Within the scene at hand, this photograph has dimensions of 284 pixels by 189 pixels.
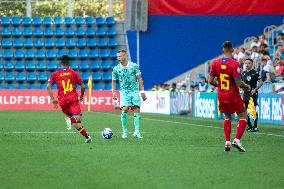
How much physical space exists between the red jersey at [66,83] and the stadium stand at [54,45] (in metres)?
30.1

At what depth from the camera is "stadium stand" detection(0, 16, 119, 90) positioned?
49969 millimetres

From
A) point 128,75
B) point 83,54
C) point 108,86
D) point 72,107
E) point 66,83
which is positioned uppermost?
point 83,54

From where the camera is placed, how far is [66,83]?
1956cm

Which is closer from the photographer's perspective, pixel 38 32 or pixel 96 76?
pixel 96 76

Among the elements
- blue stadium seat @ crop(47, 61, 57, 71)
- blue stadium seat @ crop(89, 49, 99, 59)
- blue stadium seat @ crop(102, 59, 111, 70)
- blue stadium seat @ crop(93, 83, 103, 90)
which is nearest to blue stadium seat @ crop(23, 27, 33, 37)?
blue stadium seat @ crop(47, 61, 57, 71)

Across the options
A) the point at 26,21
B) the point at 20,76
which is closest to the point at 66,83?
the point at 20,76

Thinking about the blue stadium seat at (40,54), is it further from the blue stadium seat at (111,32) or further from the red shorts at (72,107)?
the red shorts at (72,107)

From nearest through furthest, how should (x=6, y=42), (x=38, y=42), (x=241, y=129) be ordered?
(x=241, y=129) → (x=6, y=42) → (x=38, y=42)

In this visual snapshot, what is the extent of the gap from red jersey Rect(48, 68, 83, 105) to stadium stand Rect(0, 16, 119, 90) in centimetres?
3011

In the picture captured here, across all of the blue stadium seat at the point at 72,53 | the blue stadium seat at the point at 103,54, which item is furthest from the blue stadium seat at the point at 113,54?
the blue stadium seat at the point at 72,53

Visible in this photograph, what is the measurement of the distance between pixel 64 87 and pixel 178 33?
103ft

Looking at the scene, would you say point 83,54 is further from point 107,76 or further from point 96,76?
point 107,76

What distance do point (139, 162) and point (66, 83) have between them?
5665 mm

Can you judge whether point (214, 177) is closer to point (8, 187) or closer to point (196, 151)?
point (8, 187)
